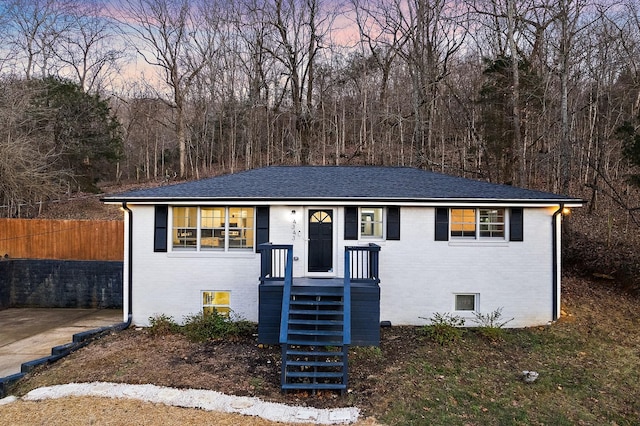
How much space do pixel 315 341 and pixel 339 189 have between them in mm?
3891

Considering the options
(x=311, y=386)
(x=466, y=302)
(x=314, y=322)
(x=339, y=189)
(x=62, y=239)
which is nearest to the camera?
(x=311, y=386)

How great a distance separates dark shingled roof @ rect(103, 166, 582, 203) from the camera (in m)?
9.17

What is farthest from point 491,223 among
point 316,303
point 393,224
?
point 316,303

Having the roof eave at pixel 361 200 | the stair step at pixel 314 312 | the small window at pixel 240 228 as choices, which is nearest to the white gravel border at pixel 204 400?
the stair step at pixel 314 312

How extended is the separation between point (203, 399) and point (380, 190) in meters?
6.04

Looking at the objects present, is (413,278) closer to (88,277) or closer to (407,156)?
(88,277)

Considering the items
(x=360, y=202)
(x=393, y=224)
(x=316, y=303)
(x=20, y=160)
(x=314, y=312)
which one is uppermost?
(x=20, y=160)

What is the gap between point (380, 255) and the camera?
948cm

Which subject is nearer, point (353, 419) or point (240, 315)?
point (353, 419)

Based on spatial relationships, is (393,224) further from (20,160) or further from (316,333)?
(20,160)

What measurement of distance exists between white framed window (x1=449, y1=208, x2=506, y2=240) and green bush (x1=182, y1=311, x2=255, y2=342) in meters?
5.45

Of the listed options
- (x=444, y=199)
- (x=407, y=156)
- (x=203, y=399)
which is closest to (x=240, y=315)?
(x=203, y=399)

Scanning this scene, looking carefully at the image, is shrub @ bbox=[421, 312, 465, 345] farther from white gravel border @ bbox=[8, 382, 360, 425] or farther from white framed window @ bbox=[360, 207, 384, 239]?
white gravel border @ bbox=[8, 382, 360, 425]

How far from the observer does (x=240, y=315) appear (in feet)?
31.1
